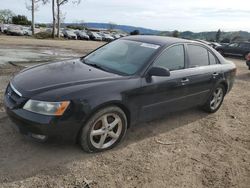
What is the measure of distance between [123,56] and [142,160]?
1729mm

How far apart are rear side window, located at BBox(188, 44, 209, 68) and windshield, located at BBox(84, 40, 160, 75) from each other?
32.0 inches

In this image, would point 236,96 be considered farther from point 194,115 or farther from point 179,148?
point 179,148

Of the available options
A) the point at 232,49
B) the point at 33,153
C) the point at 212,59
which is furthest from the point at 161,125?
the point at 232,49

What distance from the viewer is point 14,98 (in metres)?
3.42

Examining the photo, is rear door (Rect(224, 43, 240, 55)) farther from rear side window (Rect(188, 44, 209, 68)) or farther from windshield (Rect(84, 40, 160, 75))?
windshield (Rect(84, 40, 160, 75))

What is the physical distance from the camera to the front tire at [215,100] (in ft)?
18.0

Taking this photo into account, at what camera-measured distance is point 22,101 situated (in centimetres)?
326

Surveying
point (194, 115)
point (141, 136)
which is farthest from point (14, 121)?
point (194, 115)

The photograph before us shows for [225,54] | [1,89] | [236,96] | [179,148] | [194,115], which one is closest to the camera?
[179,148]

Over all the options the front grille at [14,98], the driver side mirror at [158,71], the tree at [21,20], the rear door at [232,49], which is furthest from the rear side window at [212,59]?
the tree at [21,20]

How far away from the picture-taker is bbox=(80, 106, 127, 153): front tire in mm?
3451

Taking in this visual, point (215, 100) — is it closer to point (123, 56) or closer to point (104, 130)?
point (123, 56)

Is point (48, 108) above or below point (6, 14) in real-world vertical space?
below

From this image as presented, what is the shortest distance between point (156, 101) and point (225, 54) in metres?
20.0
